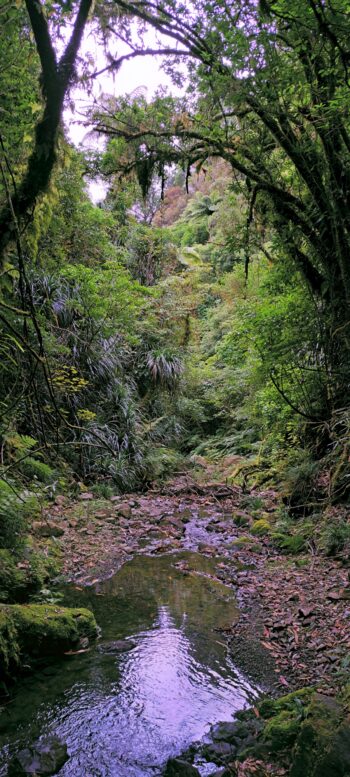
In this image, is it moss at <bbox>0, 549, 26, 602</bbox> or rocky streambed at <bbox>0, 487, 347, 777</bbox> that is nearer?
rocky streambed at <bbox>0, 487, 347, 777</bbox>

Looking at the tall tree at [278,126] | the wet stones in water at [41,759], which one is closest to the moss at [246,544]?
the tall tree at [278,126]

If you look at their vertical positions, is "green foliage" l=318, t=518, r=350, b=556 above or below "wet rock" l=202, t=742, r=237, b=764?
above

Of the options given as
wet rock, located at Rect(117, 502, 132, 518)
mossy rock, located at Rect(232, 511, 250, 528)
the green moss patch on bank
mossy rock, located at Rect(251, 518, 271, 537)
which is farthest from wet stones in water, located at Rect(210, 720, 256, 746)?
wet rock, located at Rect(117, 502, 132, 518)

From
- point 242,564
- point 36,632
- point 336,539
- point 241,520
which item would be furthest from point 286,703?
point 241,520

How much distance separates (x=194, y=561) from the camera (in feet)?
22.3

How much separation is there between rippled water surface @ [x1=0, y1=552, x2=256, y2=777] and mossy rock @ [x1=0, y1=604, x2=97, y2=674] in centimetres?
17

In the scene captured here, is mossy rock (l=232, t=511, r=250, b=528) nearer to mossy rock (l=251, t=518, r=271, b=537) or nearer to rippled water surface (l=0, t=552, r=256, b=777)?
→ mossy rock (l=251, t=518, r=271, b=537)

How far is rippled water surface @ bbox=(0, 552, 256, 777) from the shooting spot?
3.06 meters

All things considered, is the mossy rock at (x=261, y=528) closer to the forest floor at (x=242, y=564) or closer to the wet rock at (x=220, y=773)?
the forest floor at (x=242, y=564)

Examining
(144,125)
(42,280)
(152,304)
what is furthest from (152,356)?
Answer: (144,125)

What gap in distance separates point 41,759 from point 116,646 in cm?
144

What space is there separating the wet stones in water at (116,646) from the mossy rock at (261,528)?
145 inches

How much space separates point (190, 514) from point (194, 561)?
2.55 metres

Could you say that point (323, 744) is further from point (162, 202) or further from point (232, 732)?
point (162, 202)
